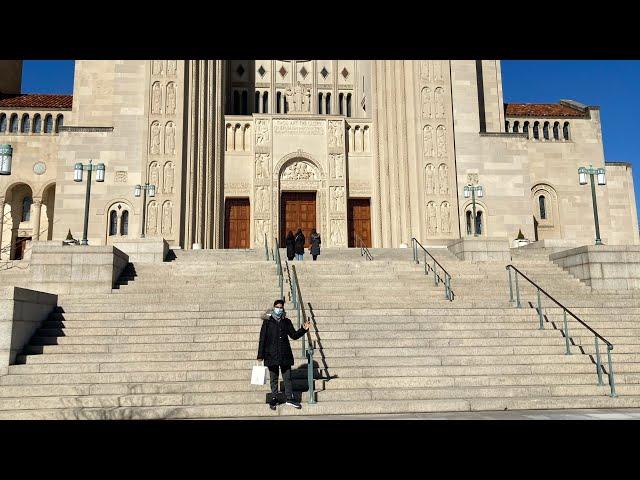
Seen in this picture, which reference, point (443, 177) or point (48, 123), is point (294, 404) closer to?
point (443, 177)

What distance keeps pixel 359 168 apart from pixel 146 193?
1097 cm

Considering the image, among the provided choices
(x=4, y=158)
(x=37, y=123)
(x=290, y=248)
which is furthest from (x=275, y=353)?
(x=37, y=123)

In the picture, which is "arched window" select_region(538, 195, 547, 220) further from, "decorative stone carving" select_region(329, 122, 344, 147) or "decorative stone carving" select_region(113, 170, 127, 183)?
"decorative stone carving" select_region(113, 170, 127, 183)

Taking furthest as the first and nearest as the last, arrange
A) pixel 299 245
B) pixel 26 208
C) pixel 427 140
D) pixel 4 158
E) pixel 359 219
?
pixel 26 208
pixel 359 219
pixel 427 140
pixel 299 245
pixel 4 158

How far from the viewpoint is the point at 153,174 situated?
1057 inches

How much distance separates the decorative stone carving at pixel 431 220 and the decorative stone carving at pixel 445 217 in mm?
340

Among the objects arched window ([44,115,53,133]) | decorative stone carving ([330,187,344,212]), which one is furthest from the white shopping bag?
arched window ([44,115,53,133])

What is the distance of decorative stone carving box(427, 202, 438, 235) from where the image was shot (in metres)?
27.8

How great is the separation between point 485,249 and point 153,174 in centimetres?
1570

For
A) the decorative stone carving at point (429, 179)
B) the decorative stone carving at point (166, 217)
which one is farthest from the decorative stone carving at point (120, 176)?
the decorative stone carving at point (429, 179)

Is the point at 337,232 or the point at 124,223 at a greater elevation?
the point at 124,223
